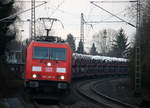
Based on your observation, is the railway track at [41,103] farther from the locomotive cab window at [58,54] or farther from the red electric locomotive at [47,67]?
the locomotive cab window at [58,54]

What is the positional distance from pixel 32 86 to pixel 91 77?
32.1 metres

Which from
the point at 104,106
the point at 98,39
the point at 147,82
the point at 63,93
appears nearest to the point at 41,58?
the point at 63,93

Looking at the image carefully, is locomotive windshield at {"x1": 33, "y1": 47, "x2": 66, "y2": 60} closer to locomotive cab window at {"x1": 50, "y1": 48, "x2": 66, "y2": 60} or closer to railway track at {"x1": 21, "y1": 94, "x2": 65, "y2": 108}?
locomotive cab window at {"x1": 50, "y1": 48, "x2": 66, "y2": 60}

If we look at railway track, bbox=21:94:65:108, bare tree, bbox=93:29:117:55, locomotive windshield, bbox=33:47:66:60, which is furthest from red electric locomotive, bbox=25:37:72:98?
bare tree, bbox=93:29:117:55

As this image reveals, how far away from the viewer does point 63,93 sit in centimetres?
2117

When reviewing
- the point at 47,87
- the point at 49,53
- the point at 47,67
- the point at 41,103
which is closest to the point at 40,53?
the point at 49,53

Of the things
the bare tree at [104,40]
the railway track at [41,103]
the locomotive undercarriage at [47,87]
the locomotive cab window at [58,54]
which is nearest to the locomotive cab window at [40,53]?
the locomotive cab window at [58,54]

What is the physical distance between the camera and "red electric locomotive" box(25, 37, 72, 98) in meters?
20.5

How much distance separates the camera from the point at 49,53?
2102 centimetres

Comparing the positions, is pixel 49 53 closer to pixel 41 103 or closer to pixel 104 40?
pixel 41 103

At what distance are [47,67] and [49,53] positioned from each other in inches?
28.7

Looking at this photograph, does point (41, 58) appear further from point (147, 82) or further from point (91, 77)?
point (91, 77)

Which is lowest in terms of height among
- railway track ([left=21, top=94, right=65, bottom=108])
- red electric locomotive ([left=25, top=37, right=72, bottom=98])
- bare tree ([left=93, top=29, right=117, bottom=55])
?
railway track ([left=21, top=94, right=65, bottom=108])

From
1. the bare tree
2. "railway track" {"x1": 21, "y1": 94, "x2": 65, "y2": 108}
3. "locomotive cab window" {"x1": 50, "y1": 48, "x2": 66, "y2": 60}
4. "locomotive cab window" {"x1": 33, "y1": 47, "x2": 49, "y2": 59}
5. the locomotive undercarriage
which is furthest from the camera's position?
the bare tree
